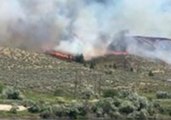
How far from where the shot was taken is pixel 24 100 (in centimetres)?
12594

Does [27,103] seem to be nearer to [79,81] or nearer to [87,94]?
[87,94]

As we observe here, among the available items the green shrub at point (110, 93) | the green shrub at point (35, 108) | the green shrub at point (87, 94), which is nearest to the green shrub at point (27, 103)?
the green shrub at point (35, 108)

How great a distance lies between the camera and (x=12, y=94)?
5069 inches

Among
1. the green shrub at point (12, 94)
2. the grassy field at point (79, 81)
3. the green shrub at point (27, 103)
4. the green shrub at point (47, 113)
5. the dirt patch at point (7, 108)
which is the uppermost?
the grassy field at point (79, 81)

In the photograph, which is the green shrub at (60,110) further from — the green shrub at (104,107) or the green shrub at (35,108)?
the green shrub at (104,107)

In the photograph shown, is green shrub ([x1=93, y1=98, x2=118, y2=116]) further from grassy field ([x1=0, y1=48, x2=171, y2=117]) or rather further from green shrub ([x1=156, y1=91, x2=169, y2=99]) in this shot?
green shrub ([x1=156, y1=91, x2=169, y2=99])

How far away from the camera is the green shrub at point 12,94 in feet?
419

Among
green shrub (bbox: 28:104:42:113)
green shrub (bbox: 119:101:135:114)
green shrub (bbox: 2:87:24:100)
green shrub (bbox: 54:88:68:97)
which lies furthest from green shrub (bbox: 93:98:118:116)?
green shrub (bbox: 54:88:68:97)

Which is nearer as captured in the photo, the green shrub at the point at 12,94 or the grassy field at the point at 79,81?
the green shrub at the point at 12,94

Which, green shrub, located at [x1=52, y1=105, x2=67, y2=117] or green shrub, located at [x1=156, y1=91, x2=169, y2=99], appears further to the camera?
green shrub, located at [x1=156, y1=91, x2=169, y2=99]

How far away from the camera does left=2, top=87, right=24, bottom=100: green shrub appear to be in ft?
419

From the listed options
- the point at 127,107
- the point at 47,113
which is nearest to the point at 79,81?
the point at 127,107

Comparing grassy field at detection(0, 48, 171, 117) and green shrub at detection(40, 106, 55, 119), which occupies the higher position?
grassy field at detection(0, 48, 171, 117)

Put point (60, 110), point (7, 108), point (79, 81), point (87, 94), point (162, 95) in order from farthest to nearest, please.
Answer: point (79, 81) → point (162, 95) → point (87, 94) → point (7, 108) → point (60, 110)
